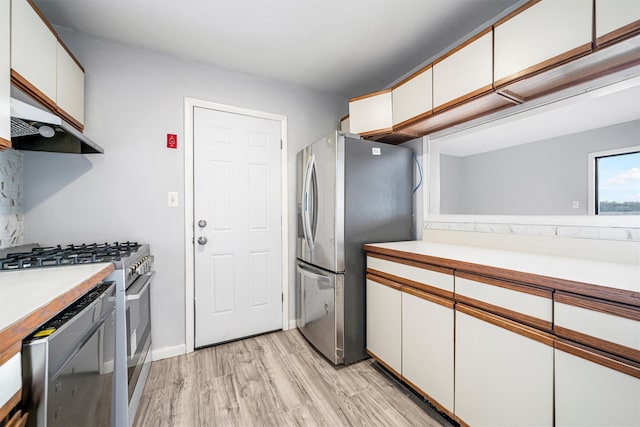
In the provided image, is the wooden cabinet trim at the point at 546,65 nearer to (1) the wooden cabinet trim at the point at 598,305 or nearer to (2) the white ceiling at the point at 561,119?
(2) the white ceiling at the point at 561,119

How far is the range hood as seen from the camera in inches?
43.3

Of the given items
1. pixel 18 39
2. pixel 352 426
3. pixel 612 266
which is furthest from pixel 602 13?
pixel 18 39

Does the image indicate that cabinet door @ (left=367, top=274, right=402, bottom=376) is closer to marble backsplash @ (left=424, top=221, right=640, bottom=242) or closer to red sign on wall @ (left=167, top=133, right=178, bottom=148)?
marble backsplash @ (left=424, top=221, right=640, bottom=242)

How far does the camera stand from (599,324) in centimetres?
86

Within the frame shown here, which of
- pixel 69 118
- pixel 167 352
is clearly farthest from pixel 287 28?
pixel 167 352

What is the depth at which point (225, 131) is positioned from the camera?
2309 millimetres

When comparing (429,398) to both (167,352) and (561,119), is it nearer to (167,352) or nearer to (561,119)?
(561,119)

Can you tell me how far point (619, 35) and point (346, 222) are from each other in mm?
1522

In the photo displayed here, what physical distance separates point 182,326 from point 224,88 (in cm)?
204

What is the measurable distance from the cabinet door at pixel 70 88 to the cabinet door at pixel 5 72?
1.47 ft

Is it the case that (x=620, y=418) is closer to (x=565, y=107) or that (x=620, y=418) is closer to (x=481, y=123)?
(x=565, y=107)

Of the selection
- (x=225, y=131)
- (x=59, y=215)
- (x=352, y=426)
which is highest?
(x=225, y=131)


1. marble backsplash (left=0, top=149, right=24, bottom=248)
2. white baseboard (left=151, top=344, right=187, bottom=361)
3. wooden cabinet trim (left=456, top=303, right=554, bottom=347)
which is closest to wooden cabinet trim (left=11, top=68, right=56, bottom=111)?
marble backsplash (left=0, top=149, right=24, bottom=248)

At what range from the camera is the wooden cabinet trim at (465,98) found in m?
1.44
